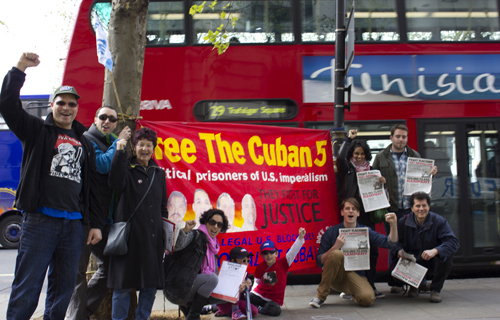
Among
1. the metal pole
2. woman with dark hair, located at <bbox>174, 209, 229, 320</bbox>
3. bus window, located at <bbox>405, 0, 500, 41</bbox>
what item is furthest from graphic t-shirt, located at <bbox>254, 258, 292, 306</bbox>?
bus window, located at <bbox>405, 0, 500, 41</bbox>

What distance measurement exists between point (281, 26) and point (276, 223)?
2928 mm

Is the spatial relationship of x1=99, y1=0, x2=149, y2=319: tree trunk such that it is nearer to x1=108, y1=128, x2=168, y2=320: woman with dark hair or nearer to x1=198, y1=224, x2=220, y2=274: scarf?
x1=108, y1=128, x2=168, y2=320: woman with dark hair

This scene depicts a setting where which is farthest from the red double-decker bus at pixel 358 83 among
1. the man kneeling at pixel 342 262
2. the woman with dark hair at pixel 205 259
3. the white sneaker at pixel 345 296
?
the woman with dark hair at pixel 205 259

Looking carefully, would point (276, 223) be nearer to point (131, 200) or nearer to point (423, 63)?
point (131, 200)

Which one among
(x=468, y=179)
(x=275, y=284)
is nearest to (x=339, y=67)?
(x=468, y=179)

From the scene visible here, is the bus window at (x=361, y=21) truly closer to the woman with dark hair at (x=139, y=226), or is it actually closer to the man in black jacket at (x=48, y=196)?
the woman with dark hair at (x=139, y=226)

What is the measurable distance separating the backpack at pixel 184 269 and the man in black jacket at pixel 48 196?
947mm

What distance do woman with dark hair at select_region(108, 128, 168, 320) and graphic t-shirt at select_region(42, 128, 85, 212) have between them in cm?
33

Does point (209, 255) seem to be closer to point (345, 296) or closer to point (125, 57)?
point (345, 296)

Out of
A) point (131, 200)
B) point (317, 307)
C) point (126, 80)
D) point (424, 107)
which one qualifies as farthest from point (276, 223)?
point (424, 107)

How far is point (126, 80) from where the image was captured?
4258 mm

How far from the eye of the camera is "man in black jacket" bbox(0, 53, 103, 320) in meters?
2.87

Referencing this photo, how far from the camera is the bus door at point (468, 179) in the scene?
600 cm

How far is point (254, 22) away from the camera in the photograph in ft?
20.1
